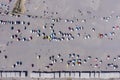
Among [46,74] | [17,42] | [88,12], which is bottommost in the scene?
[46,74]

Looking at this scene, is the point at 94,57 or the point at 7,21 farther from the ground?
the point at 7,21

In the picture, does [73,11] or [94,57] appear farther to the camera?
[73,11]

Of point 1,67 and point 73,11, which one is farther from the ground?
point 73,11

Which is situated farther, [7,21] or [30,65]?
[7,21]

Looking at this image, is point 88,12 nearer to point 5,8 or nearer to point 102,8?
point 102,8

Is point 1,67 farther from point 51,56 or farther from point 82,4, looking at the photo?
point 82,4

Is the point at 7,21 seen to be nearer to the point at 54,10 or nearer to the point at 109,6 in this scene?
the point at 54,10

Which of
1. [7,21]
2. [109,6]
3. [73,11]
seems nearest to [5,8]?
[7,21]

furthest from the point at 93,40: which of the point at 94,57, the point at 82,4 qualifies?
the point at 82,4

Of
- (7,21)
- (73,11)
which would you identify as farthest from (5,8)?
(73,11)
